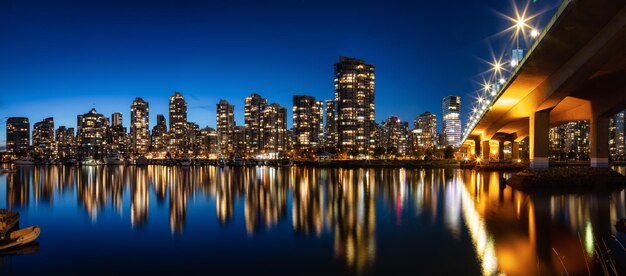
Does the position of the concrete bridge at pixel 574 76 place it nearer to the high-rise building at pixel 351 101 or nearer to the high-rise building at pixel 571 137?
the high-rise building at pixel 351 101

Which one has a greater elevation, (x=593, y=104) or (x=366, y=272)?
(x=593, y=104)

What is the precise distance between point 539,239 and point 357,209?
34.9 ft

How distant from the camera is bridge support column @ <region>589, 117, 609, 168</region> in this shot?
143ft

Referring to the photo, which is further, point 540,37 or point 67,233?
point 540,37

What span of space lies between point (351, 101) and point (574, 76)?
13738cm

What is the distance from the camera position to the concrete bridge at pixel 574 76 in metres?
24.0

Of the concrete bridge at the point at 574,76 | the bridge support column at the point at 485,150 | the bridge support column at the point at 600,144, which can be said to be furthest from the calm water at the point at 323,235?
the bridge support column at the point at 485,150

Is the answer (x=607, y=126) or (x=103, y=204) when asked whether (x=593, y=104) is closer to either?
(x=607, y=126)

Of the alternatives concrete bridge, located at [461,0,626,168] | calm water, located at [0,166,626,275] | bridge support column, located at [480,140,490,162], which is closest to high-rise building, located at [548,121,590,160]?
bridge support column, located at [480,140,490,162]

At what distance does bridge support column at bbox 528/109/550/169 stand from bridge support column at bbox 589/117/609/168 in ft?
23.1

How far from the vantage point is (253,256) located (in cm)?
1423

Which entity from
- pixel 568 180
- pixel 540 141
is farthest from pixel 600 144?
pixel 568 180

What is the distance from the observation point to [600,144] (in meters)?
43.8

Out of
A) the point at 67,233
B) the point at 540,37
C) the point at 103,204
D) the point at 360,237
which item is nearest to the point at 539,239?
the point at 360,237
